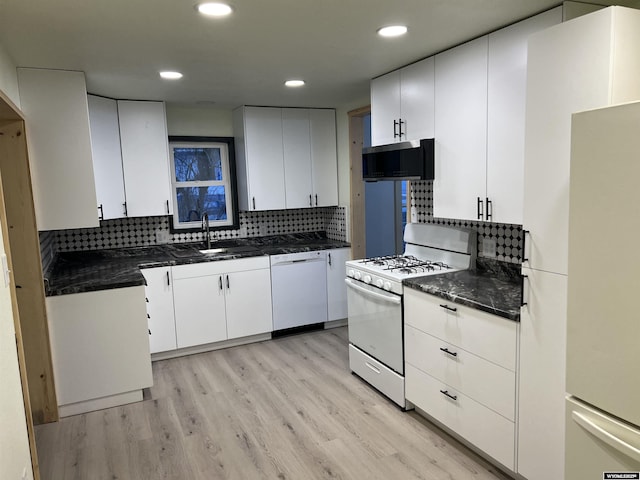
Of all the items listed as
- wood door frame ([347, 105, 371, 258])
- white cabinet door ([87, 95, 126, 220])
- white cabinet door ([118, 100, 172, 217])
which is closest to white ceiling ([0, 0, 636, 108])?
white cabinet door ([87, 95, 126, 220])

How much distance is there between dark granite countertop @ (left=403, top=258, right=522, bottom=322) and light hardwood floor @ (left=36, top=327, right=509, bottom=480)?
34.8 inches

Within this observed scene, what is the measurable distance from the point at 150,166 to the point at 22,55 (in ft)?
5.04

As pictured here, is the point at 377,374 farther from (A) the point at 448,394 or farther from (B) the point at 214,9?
(B) the point at 214,9

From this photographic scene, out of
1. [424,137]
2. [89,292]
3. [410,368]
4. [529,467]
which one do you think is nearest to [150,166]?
[89,292]

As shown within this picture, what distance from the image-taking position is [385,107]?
343 centimetres

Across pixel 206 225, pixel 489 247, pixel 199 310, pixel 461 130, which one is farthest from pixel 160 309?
pixel 461 130

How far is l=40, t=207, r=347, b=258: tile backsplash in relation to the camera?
4.11 m

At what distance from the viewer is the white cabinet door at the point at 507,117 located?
2.36 meters

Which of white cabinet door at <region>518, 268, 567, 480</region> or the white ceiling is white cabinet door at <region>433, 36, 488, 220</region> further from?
white cabinet door at <region>518, 268, 567, 480</region>

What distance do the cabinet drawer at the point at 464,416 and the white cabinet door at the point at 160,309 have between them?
216cm

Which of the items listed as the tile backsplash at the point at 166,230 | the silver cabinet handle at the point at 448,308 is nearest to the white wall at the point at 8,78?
the tile backsplash at the point at 166,230

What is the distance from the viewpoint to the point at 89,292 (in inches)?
121

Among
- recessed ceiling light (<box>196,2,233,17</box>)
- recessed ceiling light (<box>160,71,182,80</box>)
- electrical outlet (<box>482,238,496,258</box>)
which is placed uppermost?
recessed ceiling light (<box>160,71,182,80</box>)

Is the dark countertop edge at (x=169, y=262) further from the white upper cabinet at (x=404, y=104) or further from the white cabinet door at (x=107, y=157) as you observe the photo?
the white upper cabinet at (x=404, y=104)
